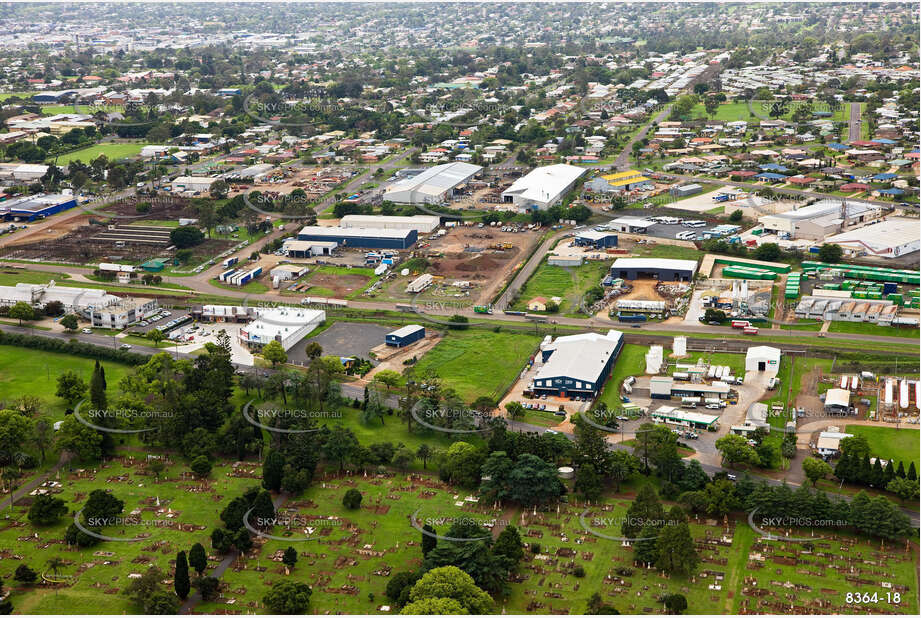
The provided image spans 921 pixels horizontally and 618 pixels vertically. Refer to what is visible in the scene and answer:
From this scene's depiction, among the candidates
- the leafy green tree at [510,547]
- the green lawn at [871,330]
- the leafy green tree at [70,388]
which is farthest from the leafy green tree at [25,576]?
the green lawn at [871,330]

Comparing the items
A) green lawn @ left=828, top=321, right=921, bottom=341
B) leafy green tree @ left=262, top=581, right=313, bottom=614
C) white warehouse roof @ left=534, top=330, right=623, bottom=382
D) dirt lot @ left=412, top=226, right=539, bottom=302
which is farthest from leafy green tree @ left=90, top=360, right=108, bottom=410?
green lawn @ left=828, top=321, right=921, bottom=341

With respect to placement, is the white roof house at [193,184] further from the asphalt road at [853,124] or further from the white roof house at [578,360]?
the asphalt road at [853,124]

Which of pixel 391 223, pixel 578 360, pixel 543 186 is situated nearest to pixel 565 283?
pixel 578 360

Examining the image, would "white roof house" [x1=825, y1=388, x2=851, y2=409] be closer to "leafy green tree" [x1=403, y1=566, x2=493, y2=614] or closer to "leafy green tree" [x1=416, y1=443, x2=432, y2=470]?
"leafy green tree" [x1=416, y1=443, x2=432, y2=470]

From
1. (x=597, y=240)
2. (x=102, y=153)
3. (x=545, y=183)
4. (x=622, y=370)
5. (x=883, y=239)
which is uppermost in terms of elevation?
(x=883, y=239)

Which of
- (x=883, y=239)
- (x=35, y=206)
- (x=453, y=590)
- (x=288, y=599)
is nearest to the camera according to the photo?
(x=453, y=590)

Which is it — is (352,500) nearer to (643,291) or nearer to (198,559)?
(198,559)
